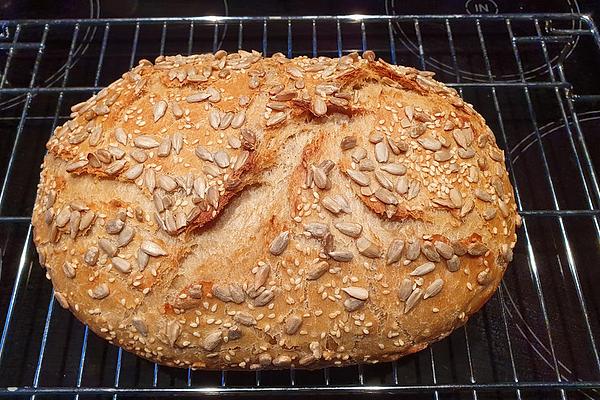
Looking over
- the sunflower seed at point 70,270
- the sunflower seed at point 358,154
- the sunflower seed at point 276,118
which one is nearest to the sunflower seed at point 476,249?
the sunflower seed at point 358,154

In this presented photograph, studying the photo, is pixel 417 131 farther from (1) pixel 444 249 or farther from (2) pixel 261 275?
(2) pixel 261 275

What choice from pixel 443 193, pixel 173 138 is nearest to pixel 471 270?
pixel 443 193

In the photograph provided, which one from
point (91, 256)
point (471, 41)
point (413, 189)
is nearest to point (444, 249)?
point (413, 189)

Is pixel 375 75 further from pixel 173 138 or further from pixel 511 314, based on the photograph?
pixel 511 314

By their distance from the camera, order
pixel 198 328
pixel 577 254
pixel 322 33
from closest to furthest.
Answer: pixel 198 328 → pixel 577 254 → pixel 322 33

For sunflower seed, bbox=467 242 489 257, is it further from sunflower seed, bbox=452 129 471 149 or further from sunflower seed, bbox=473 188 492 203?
sunflower seed, bbox=452 129 471 149

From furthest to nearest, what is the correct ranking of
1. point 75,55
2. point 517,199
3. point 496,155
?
point 75,55 < point 517,199 < point 496,155

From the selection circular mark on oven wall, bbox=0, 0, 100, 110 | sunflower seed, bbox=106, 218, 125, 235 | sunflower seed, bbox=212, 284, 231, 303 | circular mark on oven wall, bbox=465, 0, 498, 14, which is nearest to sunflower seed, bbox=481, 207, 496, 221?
sunflower seed, bbox=212, 284, 231, 303
